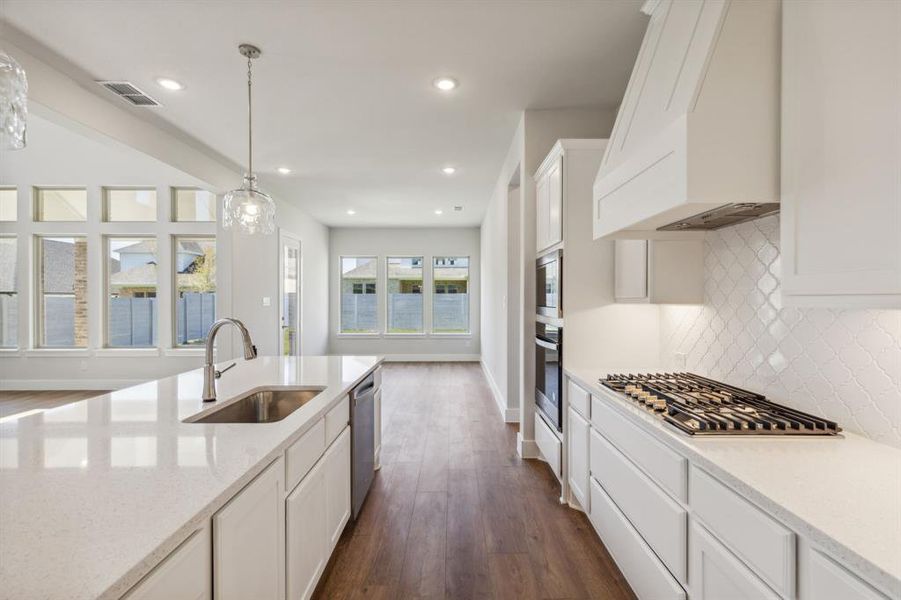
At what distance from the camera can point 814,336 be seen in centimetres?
159

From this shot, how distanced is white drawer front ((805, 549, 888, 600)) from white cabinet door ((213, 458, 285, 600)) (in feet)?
4.58

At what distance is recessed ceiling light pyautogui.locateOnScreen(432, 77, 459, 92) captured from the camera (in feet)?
9.30

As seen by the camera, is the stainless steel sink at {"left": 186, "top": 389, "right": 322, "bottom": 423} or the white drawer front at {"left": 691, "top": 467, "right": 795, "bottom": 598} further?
the stainless steel sink at {"left": 186, "top": 389, "right": 322, "bottom": 423}

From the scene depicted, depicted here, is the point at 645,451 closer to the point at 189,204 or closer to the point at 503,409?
the point at 503,409

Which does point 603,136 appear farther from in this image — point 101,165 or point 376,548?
→ point 101,165

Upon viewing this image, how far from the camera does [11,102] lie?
54.8 inches

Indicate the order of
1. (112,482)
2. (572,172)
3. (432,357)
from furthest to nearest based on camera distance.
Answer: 1. (432,357)
2. (572,172)
3. (112,482)

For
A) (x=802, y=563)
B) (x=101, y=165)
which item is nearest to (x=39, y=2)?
(x=802, y=563)

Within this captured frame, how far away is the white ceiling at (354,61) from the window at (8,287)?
14.1 feet

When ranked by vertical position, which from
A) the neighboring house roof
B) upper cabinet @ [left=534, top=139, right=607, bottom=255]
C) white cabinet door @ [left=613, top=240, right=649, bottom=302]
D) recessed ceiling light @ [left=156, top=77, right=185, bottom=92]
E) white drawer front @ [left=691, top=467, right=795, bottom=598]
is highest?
recessed ceiling light @ [left=156, top=77, right=185, bottom=92]

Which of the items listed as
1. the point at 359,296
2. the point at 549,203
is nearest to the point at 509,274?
the point at 549,203

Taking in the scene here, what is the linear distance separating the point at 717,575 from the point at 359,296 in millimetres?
8016

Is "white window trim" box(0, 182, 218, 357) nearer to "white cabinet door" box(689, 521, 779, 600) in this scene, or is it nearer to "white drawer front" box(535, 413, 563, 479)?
"white drawer front" box(535, 413, 563, 479)

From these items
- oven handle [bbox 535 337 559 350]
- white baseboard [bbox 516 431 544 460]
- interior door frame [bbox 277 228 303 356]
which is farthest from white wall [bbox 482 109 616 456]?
interior door frame [bbox 277 228 303 356]
